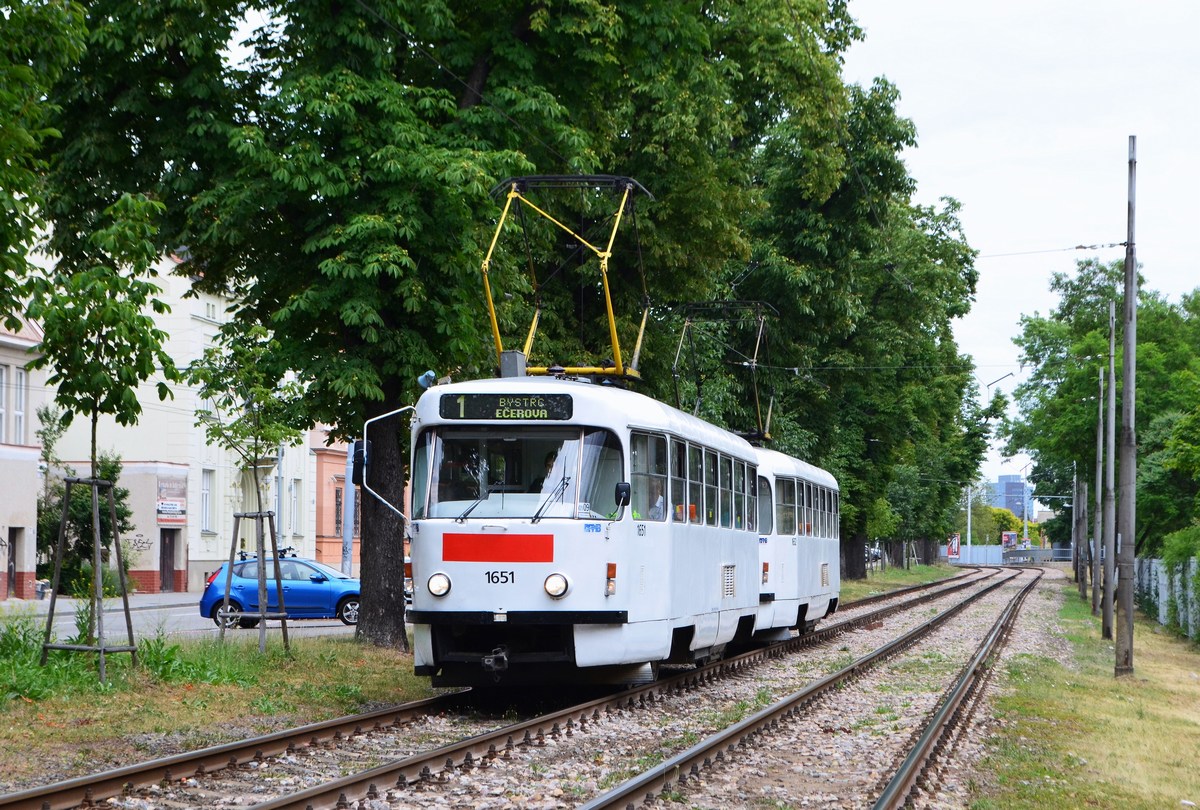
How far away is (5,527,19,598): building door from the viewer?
40.2m

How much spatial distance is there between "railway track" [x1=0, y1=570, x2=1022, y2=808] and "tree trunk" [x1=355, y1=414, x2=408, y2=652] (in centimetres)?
510

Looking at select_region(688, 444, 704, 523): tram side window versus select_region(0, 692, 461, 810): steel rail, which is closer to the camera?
select_region(0, 692, 461, 810): steel rail

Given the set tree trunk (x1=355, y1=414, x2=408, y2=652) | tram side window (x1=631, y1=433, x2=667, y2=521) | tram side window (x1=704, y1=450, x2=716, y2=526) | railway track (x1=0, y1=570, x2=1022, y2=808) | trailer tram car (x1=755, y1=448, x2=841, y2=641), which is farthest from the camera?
trailer tram car (x1=755, y1=448, x2=841, y2=641)

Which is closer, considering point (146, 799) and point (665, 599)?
point (146, 799)

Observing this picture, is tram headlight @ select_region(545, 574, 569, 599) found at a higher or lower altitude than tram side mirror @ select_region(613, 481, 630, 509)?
lower

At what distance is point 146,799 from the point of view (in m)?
8.98

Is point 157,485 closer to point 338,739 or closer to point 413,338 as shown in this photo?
point 413,338

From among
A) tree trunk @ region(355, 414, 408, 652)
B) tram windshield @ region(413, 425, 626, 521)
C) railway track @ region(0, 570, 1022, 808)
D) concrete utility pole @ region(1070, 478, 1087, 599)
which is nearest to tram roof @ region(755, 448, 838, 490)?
tree trunk @ region(355, 414, 408, 652)

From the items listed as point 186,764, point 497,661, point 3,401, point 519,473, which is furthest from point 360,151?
point 3,401

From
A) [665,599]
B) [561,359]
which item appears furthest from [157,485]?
[665,599]

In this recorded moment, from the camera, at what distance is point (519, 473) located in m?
13.9

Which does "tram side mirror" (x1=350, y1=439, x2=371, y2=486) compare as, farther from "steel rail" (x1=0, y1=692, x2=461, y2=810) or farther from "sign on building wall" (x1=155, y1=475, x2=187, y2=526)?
"sign on building wall" (x1=155, y1=475, x2=187, y2=526)

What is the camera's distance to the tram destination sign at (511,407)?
13.9m

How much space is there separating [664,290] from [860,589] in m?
27.5
